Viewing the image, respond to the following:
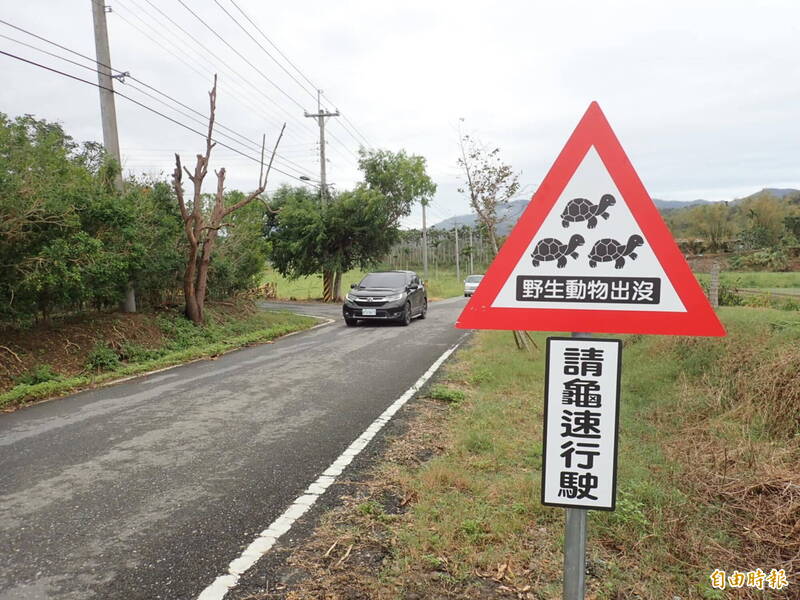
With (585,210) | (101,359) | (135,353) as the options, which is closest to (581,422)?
(585,210)

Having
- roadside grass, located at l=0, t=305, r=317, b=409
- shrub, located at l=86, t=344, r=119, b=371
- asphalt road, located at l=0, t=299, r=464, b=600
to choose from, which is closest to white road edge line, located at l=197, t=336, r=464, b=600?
asphalt road, located at l=0, t=299, r=464, b=600

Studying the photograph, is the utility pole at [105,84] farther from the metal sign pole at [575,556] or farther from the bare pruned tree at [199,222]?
the metal sign pole at [575,556]

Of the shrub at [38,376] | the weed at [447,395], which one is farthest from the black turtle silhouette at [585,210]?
the shrub at [38,376]

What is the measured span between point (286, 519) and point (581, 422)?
208cm

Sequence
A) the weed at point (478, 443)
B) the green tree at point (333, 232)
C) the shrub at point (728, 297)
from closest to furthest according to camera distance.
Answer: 1. the weed at point (478, 443)
2. the shrub at point (728, 297)
3. the green tree at point (333, 232)

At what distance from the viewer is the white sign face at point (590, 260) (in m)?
1.71

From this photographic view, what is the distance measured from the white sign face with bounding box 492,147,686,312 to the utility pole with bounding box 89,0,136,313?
36.0 feet

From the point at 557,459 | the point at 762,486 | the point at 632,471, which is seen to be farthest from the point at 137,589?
the point at 762,486

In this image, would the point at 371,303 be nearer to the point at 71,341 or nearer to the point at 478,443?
the point at 71,341

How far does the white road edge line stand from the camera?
8.11 ft

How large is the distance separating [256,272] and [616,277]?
16.6 m

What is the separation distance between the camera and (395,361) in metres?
8.66

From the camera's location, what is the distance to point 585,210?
1.77 m

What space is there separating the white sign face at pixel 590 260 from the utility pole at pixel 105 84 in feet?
36.0
